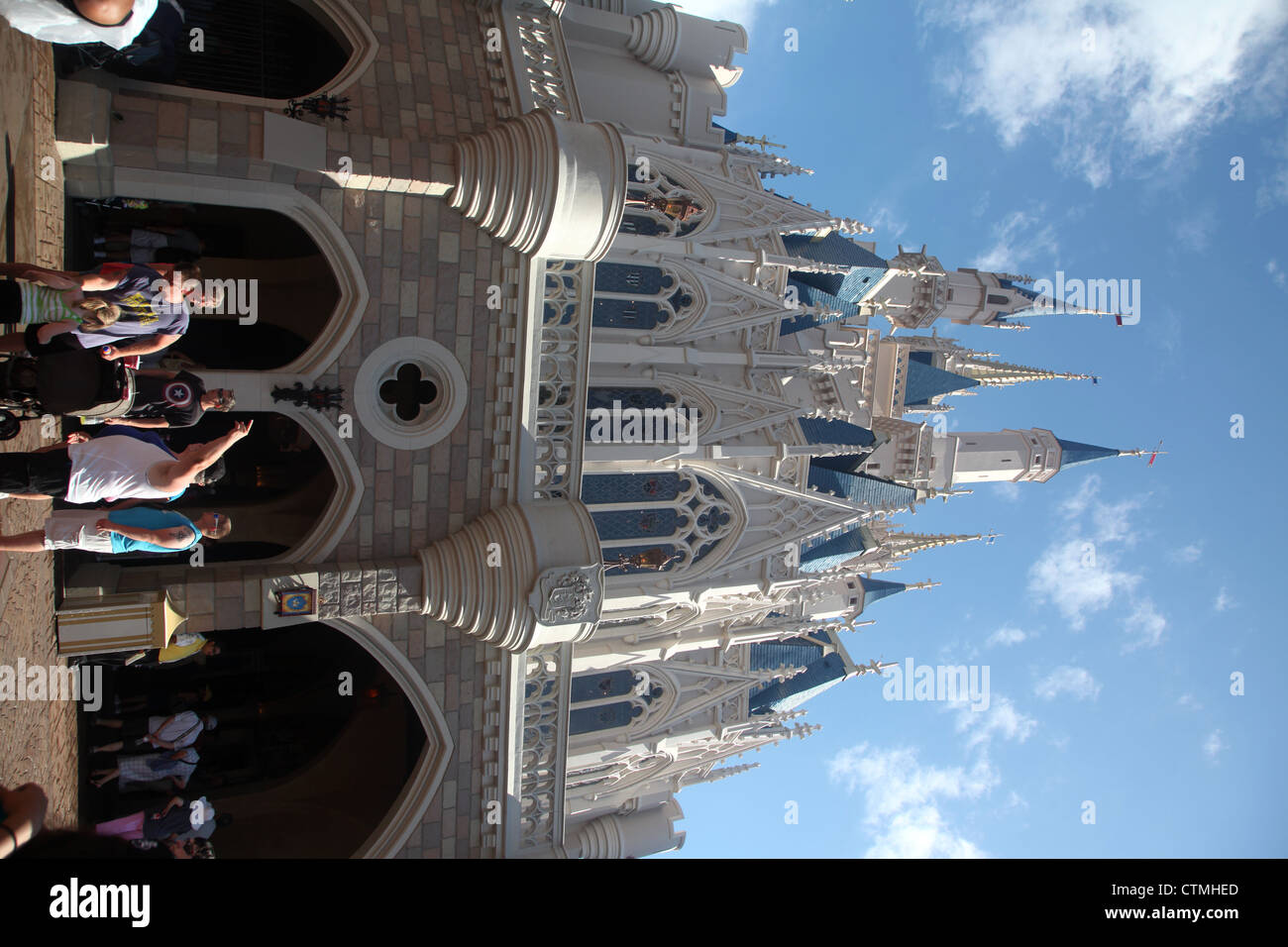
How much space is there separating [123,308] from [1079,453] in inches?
1052

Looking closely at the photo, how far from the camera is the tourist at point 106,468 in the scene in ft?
21.0

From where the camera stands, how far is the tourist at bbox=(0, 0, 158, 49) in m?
5.14

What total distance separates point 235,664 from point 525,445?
6875 mm

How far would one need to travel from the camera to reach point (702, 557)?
13.4 metres

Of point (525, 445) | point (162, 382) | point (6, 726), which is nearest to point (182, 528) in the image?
point (162, 382)

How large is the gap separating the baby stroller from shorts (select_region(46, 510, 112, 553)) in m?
0.79

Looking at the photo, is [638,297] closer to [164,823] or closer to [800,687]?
A: [164,823]

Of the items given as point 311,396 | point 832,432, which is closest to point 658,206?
point 832,432

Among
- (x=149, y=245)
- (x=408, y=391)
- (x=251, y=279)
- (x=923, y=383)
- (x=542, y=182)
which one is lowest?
(x=408, y=391)

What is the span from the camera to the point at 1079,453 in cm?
2606

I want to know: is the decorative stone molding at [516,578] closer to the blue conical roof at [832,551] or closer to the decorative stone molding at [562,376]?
the decorative stone molding at [562,376]

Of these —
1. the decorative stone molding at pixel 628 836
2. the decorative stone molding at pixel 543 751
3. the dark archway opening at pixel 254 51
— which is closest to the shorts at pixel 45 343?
the dark archway opening at pixel 254 51

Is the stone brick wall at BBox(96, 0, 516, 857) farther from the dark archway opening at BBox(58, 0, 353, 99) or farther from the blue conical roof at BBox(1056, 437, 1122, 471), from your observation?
the blue conical roof at BBox(1056, 437, 1122, 471)
